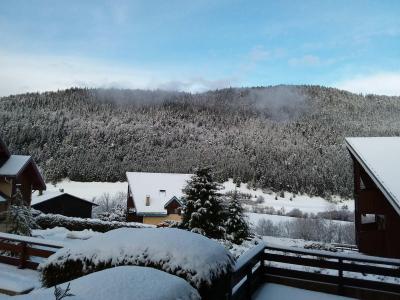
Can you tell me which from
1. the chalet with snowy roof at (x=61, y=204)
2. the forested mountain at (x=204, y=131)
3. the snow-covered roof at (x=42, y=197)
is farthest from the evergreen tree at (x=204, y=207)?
the forested mountain at (x=204, y=131)

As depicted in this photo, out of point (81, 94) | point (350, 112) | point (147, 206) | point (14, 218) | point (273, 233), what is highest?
point (81, 94)

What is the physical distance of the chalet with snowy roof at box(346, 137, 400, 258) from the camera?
583 inches

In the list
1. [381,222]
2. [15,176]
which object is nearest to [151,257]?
[381,222]

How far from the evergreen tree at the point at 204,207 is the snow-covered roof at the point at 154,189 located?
1547 centimetres

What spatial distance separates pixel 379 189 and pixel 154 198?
1091 inches

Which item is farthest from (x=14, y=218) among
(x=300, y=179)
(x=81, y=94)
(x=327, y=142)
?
(x=81, y=94)

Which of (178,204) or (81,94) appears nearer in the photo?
(178,204)

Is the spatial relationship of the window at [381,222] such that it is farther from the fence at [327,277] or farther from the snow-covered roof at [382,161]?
the fence at [327,277]

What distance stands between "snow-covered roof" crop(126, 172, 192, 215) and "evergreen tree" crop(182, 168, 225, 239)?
1547cm

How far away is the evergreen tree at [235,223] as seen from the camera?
1004 inches

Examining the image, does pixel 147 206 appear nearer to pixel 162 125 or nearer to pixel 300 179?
pixel 300 179

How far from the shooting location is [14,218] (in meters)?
14.3

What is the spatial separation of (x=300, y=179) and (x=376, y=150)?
79634mm

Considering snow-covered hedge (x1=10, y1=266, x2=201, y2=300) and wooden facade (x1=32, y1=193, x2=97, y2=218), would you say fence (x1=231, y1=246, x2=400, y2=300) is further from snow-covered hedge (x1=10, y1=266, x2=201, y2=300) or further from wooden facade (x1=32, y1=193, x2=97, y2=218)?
wooden facade (x1=32, y1=193, x2=97, y2=218)
